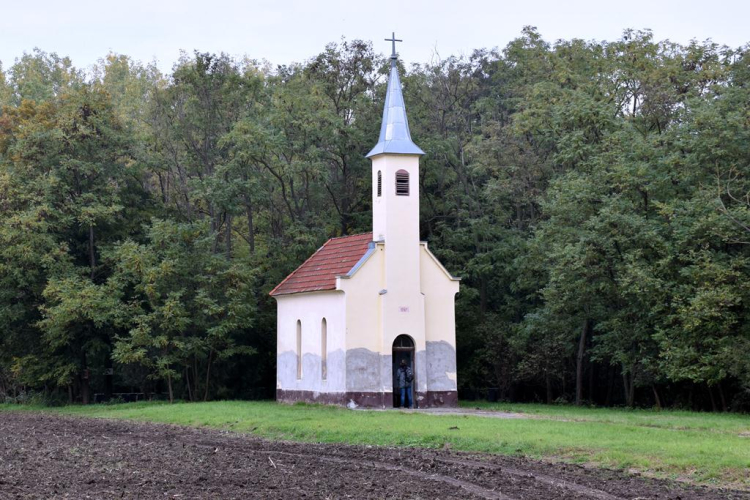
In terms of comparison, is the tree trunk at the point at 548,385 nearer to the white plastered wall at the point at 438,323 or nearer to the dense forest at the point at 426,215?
the dense forest at the point at 426,215

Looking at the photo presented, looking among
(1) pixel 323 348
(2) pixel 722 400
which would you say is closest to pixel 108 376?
(1) pixel 323 348

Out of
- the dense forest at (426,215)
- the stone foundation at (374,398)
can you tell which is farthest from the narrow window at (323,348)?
the dense forest at (426,215)

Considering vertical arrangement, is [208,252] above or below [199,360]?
above

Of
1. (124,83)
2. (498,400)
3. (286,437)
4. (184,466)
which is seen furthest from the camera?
(124,83)

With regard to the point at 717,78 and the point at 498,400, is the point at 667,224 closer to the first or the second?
the point at 717,78

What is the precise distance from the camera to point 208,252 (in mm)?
43375

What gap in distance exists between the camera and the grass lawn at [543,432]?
19.0 metres

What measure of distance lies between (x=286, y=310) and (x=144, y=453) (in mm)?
18095

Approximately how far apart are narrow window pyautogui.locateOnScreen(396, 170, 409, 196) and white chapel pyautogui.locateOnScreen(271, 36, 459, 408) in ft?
0.12

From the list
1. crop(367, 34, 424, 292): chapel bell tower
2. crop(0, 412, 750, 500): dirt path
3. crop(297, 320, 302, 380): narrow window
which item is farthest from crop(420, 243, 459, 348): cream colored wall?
crop(0, 412, 750, 500): dirt path

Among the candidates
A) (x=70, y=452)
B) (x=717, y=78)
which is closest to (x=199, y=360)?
(x=70, y=452)

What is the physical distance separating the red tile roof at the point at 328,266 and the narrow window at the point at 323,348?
1401 millimetres

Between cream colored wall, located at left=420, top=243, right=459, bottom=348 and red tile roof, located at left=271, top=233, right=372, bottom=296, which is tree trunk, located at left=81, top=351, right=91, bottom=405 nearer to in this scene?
red tile roof, located at left=271, top=233, right=372, bottom=296

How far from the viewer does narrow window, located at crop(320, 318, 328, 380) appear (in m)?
37.5
